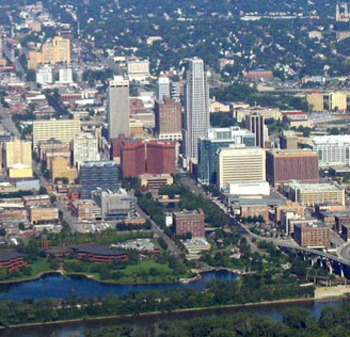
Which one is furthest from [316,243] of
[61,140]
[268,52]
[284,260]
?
[268,52]

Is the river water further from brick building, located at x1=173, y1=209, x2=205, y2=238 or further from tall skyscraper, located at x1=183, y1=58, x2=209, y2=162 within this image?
tall skyscraper, located at x1=183, y1=58, x2=209, y2=162

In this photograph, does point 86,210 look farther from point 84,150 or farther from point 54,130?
point 54,130

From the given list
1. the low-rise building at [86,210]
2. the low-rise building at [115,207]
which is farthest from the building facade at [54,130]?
the low-rise building at [115,207]

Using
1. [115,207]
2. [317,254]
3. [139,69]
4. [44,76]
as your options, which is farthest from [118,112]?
[139,69]

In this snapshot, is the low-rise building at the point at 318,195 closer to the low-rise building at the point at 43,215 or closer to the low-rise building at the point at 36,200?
the low-rise building at the point at 43,215

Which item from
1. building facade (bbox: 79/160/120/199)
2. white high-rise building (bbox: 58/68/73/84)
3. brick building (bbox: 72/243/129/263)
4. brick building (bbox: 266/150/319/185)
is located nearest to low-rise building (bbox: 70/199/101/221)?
building facade (bbox: 79/160/120/199)

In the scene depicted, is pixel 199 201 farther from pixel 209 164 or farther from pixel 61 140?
pixel 61 140
